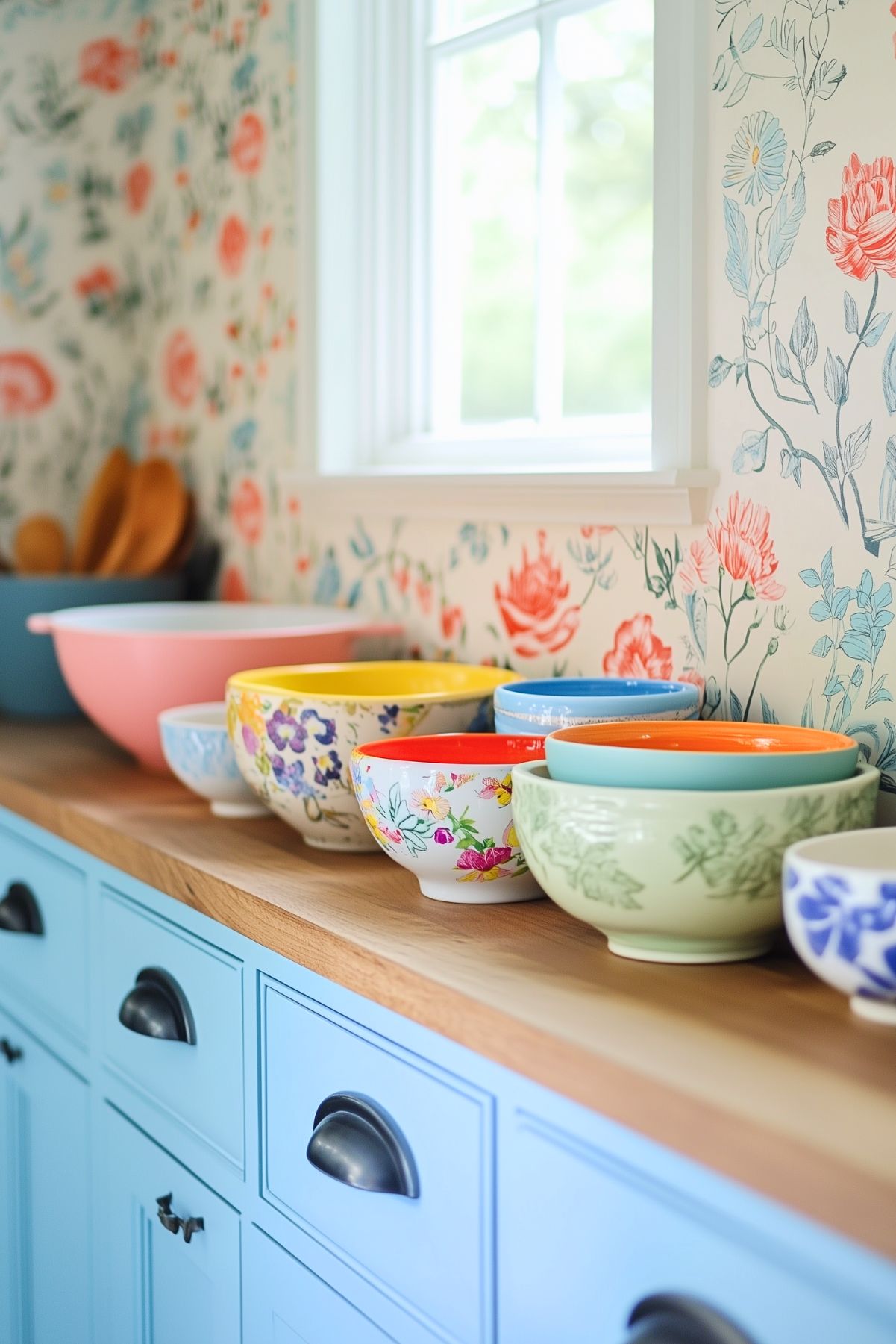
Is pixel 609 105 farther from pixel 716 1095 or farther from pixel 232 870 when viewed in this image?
pixel 716 1095

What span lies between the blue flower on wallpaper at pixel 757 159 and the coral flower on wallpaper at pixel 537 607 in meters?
0.39

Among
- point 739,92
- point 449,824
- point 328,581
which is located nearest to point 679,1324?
point 449,824

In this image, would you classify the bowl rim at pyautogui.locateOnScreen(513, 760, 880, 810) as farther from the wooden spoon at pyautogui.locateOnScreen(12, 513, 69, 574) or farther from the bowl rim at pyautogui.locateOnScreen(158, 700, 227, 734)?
the wooden spoon at pyautogui.locateOnScreen(12, 513, 69, 574)

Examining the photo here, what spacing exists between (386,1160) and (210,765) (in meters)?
0.52

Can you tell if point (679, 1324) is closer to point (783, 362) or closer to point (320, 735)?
point (320, 735)

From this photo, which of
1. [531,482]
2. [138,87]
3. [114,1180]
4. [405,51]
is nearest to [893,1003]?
[531,482]

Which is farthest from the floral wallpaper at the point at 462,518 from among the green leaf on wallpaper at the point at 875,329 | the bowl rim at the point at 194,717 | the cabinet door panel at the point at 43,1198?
the cabinet door panel at the point at 43,1198

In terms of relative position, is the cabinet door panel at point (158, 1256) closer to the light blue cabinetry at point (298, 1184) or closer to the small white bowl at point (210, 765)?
the light blue cabinetry at point (298, 1184)

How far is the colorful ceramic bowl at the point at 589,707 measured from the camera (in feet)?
3.33

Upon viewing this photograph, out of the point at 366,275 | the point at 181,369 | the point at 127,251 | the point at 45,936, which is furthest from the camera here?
the point at 127,251

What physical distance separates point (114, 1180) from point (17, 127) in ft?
5.33

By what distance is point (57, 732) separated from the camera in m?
1.82

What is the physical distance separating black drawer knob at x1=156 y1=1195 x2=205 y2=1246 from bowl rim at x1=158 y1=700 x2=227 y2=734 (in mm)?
425

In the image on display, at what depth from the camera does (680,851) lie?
75cm
